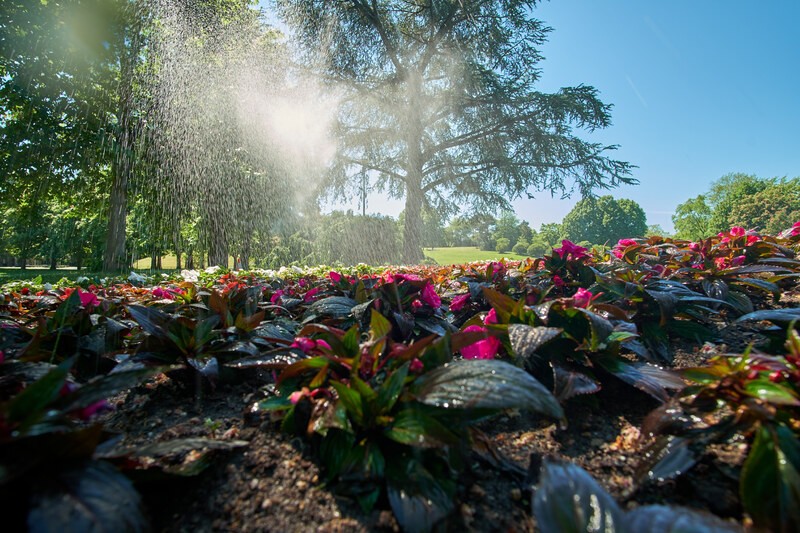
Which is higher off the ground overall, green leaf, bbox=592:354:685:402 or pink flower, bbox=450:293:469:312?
pink flower, bbox=450:293:469:312

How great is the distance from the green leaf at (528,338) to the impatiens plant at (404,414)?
14cm

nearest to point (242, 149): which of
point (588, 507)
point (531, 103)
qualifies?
point (531, 103)

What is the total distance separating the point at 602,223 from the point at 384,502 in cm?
5425

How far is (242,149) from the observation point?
13.0m

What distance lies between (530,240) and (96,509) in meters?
54.4

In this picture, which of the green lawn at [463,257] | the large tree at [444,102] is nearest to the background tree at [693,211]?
the green lawn at [463,257]

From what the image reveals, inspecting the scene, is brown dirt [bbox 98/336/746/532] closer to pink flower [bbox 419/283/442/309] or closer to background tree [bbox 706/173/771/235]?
pink flower [bbox 419/283/442/309]

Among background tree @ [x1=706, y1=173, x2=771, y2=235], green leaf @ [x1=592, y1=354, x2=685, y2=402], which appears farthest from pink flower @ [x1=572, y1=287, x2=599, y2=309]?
background tree @ [x1=706, y1=173, x2=771, y2=235]

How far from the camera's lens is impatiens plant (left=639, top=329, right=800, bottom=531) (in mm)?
552

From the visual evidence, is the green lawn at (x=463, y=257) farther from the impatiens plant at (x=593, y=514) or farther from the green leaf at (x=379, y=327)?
the impatiens plant at (x=593, y=514)

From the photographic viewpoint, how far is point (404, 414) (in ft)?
2.50

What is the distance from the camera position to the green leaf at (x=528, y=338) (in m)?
0.92

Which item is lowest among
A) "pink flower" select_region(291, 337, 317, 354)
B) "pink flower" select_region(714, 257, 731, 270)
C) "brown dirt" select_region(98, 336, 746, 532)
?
"brown dirt" select_region(98, 336, 746, 532)

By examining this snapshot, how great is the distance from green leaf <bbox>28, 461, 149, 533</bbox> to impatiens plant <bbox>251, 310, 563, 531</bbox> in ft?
1.14
